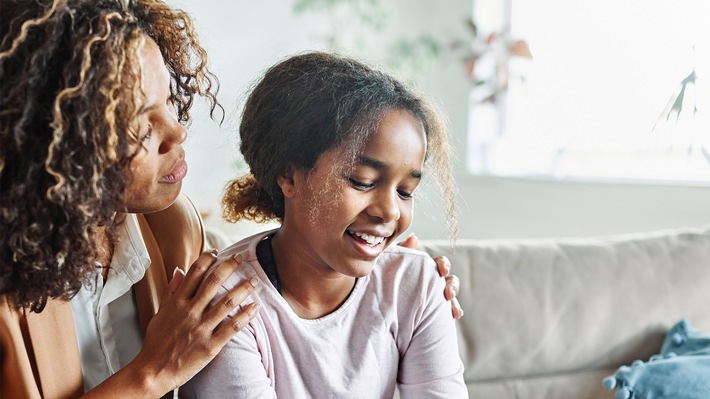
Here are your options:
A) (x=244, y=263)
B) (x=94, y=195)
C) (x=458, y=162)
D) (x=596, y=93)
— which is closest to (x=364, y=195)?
(x=244, y=263)

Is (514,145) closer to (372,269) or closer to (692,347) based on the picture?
(692,347)

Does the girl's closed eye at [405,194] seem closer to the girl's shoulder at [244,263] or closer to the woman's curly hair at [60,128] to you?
the girl's shoulder at [244,263]

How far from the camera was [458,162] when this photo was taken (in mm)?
3576

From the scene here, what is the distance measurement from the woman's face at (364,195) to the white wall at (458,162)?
2.28 metres

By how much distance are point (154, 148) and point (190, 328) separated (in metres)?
0.27

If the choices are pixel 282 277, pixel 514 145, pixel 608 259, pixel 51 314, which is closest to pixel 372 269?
pixel 282 277

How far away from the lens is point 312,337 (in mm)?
1352

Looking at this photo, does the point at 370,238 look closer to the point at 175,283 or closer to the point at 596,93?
the point at 175,283

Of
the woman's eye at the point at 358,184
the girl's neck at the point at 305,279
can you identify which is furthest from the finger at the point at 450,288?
the woman's eye at the point at 358,184

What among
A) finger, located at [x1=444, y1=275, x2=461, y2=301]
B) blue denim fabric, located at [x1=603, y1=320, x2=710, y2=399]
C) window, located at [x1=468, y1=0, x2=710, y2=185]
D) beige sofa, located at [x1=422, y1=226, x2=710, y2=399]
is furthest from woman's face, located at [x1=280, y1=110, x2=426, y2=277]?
window, located at [x1=468, y1=0, x2=710, y2=185]

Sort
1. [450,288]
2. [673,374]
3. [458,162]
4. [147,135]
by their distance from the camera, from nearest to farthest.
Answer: [147,135]
[450,288]
[673,374]
[458,162]

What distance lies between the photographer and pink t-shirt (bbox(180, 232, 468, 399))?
1.29 m

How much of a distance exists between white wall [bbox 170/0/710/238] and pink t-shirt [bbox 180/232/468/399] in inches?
87.0

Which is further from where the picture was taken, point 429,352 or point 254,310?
point 429,352
